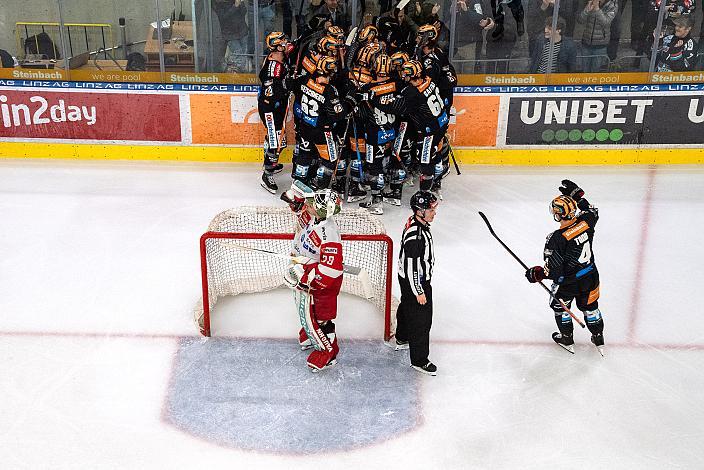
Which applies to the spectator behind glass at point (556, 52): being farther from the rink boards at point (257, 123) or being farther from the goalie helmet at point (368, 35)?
the goalie helmet at point (368, 35)

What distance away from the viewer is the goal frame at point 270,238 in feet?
16.3

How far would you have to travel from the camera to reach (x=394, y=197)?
7.32 meters

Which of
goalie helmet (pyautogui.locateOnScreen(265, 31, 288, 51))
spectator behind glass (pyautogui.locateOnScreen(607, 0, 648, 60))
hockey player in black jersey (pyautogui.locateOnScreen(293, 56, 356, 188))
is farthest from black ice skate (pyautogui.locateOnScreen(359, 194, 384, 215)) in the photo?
spectator behind glass (pyautogui.locateOnScreen(607, 0, 648, 60))

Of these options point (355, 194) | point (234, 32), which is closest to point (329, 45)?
point (355, 194)

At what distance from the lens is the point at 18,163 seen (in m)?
7.99

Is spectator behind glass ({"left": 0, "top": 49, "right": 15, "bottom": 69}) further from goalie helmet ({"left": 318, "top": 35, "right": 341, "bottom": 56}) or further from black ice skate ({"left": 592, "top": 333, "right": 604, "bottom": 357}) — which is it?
black ice skate ({"left": 592, "top": 333, "right": 604, "bottom": 357})

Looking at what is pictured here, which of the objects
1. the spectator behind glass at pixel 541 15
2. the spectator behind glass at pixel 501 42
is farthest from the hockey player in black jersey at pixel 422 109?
the spectator behind glass at pixel 541 15

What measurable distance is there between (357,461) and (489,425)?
2.59 ft

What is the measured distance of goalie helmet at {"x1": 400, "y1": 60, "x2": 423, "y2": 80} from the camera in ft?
21.6

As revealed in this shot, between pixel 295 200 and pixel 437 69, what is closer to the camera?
pixel 295 200

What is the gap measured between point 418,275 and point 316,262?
1.89ft

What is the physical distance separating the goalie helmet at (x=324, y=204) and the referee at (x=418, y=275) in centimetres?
42

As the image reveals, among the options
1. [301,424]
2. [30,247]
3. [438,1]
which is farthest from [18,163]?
[301,424]

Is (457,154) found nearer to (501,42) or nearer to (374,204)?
(501,42)
